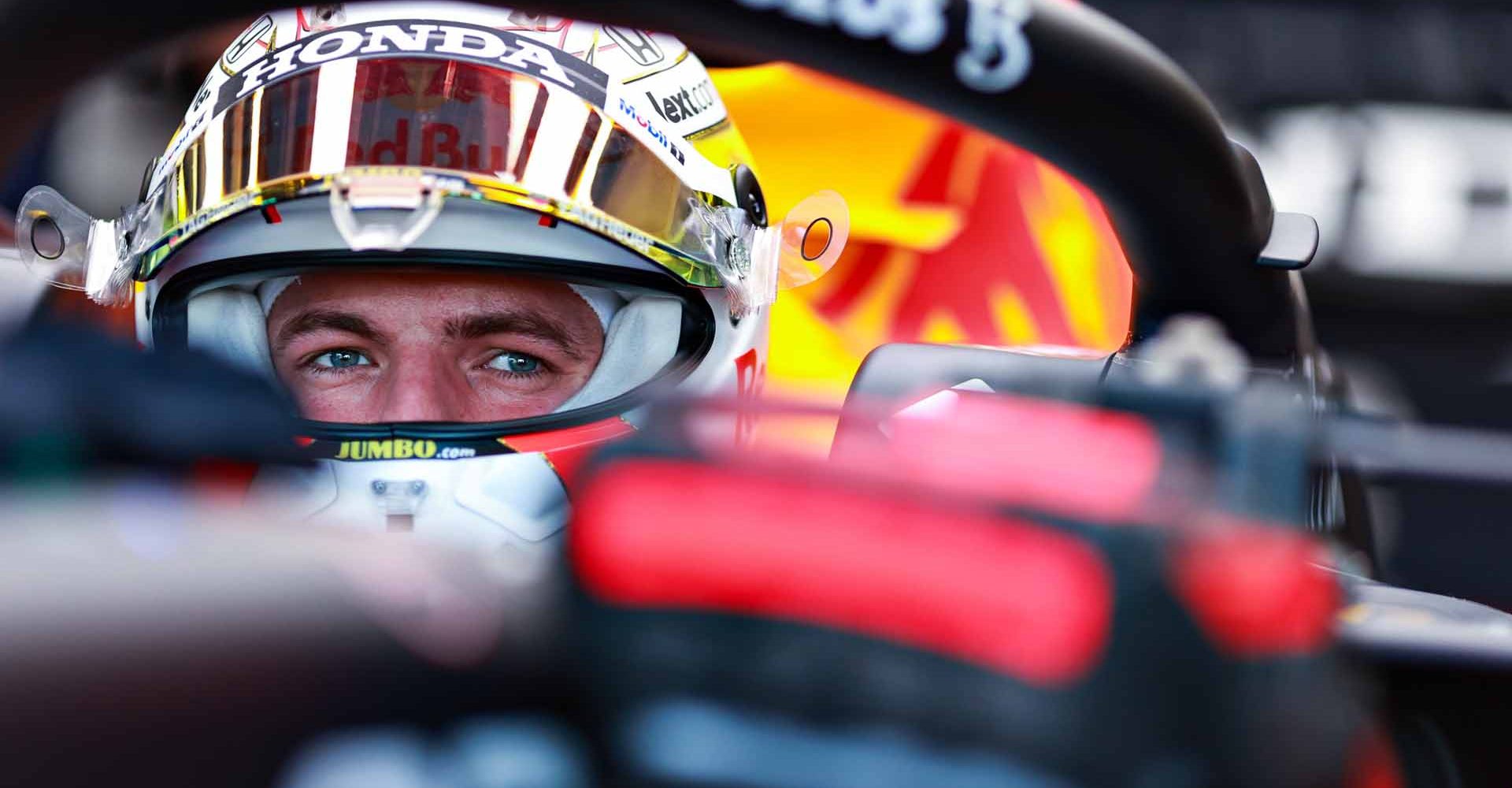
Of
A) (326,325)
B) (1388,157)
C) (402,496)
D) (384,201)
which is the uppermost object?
(1388,157)

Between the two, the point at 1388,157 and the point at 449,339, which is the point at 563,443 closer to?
Answer: the point at 449,339

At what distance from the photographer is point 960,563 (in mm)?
396

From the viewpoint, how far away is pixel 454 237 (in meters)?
1.20

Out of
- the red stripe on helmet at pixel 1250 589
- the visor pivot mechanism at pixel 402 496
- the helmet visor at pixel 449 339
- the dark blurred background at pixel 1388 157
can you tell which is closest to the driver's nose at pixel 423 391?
the helmet visor at pixel 449 339

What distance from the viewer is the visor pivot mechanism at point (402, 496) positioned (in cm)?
112

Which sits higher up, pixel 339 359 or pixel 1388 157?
pixel 1388 157

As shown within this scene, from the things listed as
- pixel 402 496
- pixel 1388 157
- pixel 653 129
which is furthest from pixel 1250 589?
pixel 1388 157

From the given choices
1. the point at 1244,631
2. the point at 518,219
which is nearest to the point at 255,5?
the point at 1244,631

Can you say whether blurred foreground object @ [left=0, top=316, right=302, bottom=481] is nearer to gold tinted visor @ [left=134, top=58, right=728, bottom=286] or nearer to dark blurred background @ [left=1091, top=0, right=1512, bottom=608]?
gold tinted visor @ [left=134, top=58, right=728, bottom=286]

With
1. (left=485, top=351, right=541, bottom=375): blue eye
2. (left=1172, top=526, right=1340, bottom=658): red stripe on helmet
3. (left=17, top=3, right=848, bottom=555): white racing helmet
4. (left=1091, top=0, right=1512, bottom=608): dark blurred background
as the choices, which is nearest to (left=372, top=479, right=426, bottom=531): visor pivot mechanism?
(left=17, top=3, right=848, bottom=555): white racing helmet

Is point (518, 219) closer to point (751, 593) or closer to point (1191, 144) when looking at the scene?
point (1191, 144)

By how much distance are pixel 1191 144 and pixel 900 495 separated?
0.88 ft

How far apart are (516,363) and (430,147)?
0.24 meters

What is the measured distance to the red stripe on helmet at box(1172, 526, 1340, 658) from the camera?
40 centimetres
